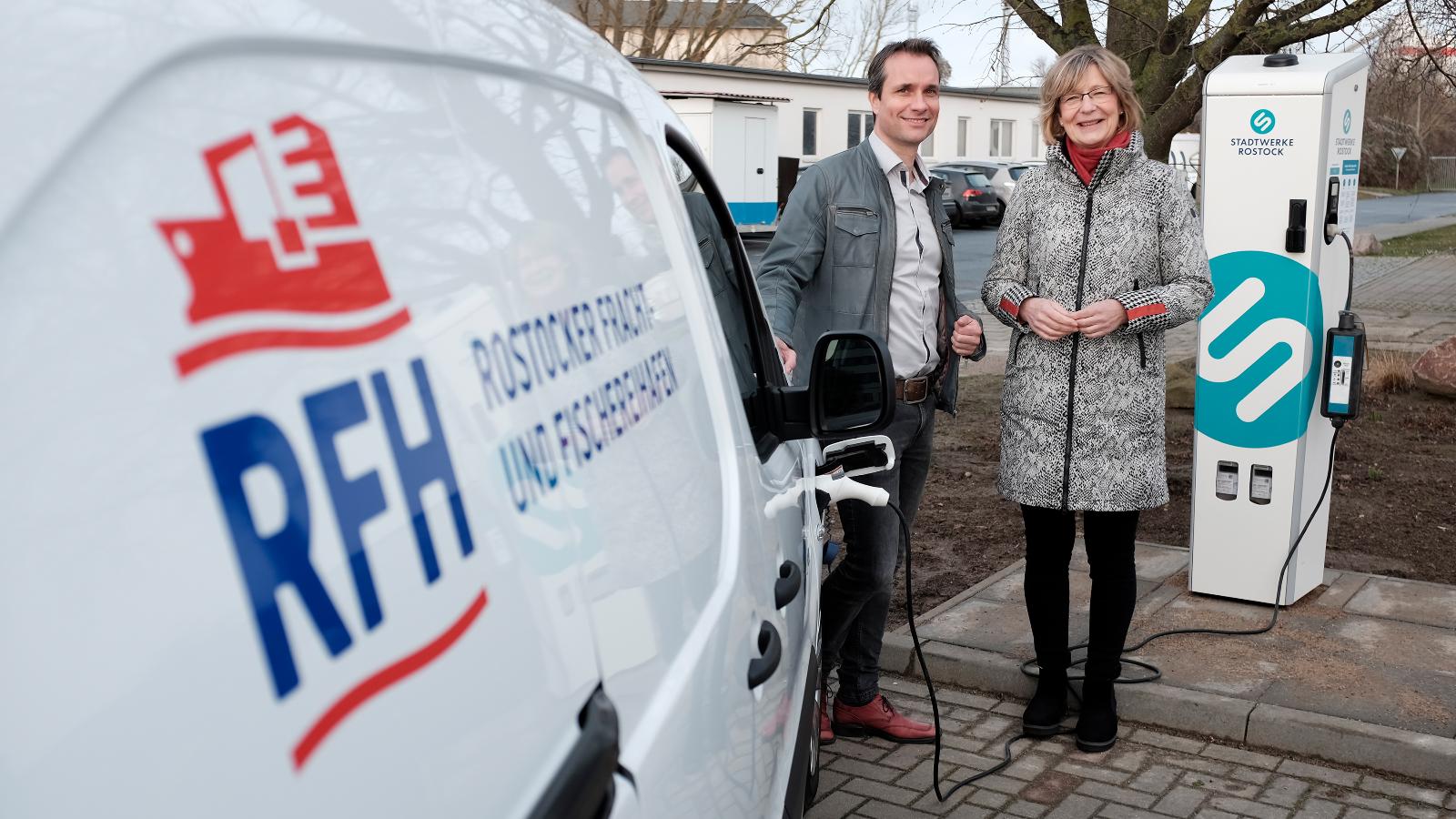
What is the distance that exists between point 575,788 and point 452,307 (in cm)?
43

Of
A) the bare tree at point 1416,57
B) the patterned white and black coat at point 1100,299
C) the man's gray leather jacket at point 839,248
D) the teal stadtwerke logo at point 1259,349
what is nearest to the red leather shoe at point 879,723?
the patterned white and black coat at point 1100,299

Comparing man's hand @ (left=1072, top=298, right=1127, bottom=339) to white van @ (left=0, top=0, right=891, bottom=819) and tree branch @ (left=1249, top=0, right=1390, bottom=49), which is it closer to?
white van @ (left=0, top=0, right=891, bottom=819)

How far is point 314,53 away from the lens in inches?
44.3

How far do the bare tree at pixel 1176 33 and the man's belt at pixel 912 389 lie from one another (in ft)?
13.5

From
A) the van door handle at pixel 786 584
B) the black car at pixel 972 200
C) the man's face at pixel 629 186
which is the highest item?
the man's face at pixel 629 186

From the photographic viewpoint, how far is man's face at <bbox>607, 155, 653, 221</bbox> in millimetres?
1919

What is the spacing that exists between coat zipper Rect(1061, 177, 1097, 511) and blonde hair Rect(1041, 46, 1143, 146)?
0.21 meters

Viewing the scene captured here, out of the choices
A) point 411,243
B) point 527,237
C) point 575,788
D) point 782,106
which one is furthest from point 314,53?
point 782,106

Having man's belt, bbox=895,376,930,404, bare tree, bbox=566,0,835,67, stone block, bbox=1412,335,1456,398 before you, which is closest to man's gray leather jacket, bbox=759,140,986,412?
man's belt, bbox=895,376,930,404

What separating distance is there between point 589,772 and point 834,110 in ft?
136

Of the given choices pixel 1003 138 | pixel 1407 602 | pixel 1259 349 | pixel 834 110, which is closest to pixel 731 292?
pixel 1259 349

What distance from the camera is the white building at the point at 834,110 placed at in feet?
110

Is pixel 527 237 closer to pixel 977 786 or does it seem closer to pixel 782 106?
pixel 977 786

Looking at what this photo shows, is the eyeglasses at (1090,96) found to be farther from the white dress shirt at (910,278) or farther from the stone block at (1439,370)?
the stone block at (1439,370)
